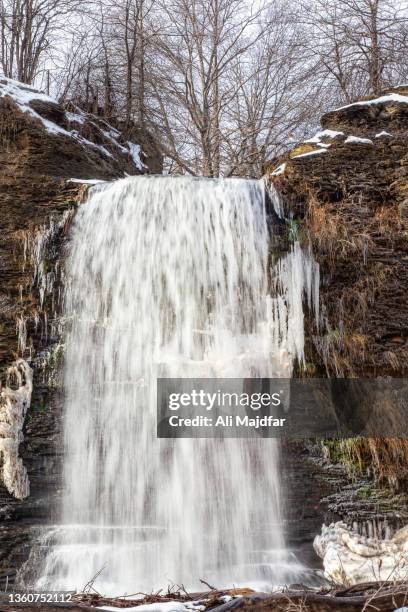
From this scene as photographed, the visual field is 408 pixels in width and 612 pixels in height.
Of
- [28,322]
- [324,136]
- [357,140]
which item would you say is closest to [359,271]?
[357,140]

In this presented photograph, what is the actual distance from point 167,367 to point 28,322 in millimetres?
1553

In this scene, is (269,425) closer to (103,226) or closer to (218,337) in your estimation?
(218,337)

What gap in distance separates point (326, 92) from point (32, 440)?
10.2 m

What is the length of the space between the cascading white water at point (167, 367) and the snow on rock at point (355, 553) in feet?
1.28

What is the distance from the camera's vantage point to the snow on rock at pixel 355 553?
3.99m

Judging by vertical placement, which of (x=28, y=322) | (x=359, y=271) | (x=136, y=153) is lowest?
(x=28, y=322)

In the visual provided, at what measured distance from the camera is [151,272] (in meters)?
5.06

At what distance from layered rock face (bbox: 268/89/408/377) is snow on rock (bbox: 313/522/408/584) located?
4.70 feet

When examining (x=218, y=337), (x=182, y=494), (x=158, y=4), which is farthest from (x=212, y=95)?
(x=182, y=494)

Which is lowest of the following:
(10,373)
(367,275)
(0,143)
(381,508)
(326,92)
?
(381,508)

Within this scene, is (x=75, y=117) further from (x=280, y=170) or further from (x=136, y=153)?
(x=280, y=170)

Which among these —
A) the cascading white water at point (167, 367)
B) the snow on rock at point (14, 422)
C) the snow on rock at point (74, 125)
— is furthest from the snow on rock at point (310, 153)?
the snow on rock at point (14, 422)

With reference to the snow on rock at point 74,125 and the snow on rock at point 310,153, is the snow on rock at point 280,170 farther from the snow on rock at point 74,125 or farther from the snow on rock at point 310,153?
the snow on rock at point 74,125

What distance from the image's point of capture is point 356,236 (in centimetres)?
507
